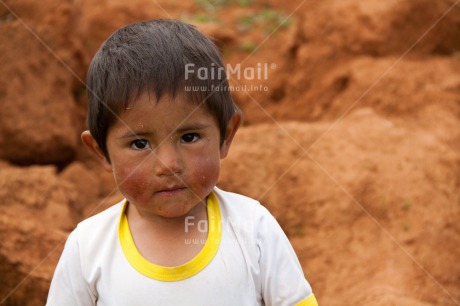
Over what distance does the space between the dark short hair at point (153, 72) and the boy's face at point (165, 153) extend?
0.03 m

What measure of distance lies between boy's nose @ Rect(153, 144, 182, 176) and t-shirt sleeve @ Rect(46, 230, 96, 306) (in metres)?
0.42

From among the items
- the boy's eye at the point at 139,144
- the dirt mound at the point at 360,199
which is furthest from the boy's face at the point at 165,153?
the dirt mound at the point at 360,199

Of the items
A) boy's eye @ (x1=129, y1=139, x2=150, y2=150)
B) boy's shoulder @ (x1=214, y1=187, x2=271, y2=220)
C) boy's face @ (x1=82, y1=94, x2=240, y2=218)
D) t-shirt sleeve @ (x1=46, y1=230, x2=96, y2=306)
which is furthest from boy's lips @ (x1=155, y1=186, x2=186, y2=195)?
t-shirt sleeve @ (x1=46, y1=230, x2=96, y2=306)

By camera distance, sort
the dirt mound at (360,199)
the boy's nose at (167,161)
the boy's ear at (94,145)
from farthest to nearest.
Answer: the dirt mound at (360,199), the boy's ear at (94,145), the boy's nose at (167,161)

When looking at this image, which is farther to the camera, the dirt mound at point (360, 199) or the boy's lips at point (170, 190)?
the dirt mound at point (360, 199)

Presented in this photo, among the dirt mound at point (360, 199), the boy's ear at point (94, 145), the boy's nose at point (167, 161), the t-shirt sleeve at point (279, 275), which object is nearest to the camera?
the boy's nose at point (167, 161)

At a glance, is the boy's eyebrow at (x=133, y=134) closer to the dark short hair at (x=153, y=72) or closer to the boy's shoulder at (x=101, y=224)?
the dark short hair at (x=153, y=72)

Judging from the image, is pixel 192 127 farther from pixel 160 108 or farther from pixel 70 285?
pixel 70 285

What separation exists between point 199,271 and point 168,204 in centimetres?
22

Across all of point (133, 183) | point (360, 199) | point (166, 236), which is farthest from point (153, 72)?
point (360, 199)

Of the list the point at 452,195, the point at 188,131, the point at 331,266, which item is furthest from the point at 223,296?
the point at 452,195

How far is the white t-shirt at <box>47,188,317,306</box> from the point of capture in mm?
2008

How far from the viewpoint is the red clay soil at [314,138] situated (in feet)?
10.1

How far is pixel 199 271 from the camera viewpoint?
2.02 metres
